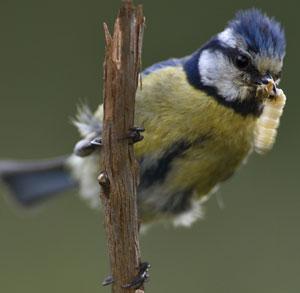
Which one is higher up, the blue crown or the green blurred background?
the green blurred background

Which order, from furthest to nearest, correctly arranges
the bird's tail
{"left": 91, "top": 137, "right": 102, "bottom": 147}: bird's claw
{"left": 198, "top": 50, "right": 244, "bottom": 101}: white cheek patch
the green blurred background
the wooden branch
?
the green blurred background → the bird's tail → {"left": 198, "top": 50, "right": 244, "bottom": 101}: white cheek patch → {"left": 91, "top": 137, "right": 102, "bottom": 147}: bird's claw → the wooden branch

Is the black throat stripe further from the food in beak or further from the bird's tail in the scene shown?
the bird's tail

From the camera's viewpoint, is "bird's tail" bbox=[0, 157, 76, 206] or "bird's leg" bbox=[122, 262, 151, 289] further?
"bird's tail" bbox=[0, 157, 76, 206]

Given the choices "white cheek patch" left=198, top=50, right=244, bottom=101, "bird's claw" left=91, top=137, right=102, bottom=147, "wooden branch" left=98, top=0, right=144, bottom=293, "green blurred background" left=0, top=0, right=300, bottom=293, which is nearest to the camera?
"wooden branch" left=98, top=0, right=144, bottom=293

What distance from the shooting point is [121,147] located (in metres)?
1.54

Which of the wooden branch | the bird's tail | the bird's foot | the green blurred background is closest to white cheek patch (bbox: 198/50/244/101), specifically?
the bird's foot

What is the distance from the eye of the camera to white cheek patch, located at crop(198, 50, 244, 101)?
1957 mm

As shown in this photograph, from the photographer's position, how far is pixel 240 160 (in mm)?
2080

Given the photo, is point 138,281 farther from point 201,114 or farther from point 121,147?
point 201,114

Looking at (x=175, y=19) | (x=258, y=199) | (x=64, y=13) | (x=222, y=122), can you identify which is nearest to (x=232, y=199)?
(x=258, y=199)

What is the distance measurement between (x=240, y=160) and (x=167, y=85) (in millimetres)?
234

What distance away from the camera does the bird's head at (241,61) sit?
1898mm

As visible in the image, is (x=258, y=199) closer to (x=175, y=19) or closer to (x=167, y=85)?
(x=175, y=19)

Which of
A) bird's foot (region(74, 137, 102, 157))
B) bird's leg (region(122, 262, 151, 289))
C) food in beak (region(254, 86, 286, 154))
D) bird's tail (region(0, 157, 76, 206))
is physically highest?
bird's tail (region(0, 157, 76, 206))
